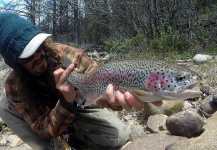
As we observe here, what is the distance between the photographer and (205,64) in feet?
19.1

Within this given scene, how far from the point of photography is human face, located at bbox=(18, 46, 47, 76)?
2.97 meters

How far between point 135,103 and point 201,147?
92 centimetres

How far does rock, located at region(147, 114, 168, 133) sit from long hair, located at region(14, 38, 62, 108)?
121cm

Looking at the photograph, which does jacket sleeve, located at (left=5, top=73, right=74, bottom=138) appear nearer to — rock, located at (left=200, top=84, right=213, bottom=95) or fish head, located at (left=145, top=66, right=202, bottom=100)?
fish head, located at (left=145, top=66, right=202, bottom=100)

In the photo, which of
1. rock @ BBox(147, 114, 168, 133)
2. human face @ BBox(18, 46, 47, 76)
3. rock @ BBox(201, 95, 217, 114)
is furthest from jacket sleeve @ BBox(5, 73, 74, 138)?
rock @ BBox(201, 95, 217, 114)

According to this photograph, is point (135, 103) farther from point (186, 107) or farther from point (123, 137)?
point (186, 107)

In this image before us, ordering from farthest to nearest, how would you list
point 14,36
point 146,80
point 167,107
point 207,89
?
point 207,89
point 167,107
point 14,36
point 146,80

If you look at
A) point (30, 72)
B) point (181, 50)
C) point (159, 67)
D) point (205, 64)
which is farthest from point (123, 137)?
point (181, 50)

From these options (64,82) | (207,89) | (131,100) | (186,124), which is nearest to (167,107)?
(207,89)

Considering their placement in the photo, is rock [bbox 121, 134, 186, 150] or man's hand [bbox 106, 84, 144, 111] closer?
man's hand [bbox 106, 84, 144, 111]

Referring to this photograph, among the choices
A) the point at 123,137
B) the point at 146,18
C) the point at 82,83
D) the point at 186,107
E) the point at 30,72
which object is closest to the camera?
the point at 82,83

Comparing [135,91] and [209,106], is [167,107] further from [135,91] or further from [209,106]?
[135,91]

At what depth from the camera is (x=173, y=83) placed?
6.02 feet

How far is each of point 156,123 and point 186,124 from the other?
576 mm
